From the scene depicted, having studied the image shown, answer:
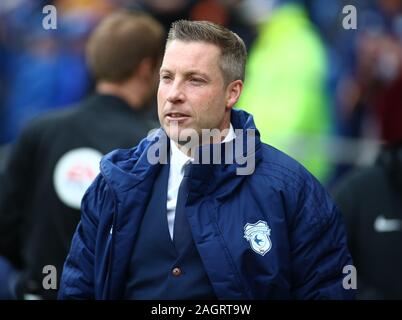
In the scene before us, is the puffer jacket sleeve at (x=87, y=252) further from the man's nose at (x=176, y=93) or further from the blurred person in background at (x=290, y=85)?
the blurred person in background at (x=290, y=85)

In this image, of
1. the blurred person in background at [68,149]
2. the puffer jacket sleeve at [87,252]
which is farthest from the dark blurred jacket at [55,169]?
the puffer jacket sleeve at [87,252]

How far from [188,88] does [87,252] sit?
25.9 inches

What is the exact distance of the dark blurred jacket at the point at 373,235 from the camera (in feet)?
16.7

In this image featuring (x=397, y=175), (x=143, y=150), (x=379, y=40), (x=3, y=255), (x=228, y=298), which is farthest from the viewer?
(x=379, y=40)

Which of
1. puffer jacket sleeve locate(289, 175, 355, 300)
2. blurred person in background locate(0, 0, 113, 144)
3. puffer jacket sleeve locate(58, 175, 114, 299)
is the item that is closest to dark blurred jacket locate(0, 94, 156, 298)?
puffer jacket sleeve locate(58, 175, 114, 299)

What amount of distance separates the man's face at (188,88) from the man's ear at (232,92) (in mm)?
78

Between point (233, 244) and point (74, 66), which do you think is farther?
point (74, 66)

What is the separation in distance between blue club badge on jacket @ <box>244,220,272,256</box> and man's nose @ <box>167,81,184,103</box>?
1.61 ft

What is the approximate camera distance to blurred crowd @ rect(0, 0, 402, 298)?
24.9 feet

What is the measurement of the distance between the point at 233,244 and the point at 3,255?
6.38 feet

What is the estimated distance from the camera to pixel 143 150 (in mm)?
3479

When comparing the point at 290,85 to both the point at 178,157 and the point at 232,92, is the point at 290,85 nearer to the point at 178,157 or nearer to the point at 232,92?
the point at 232,92
